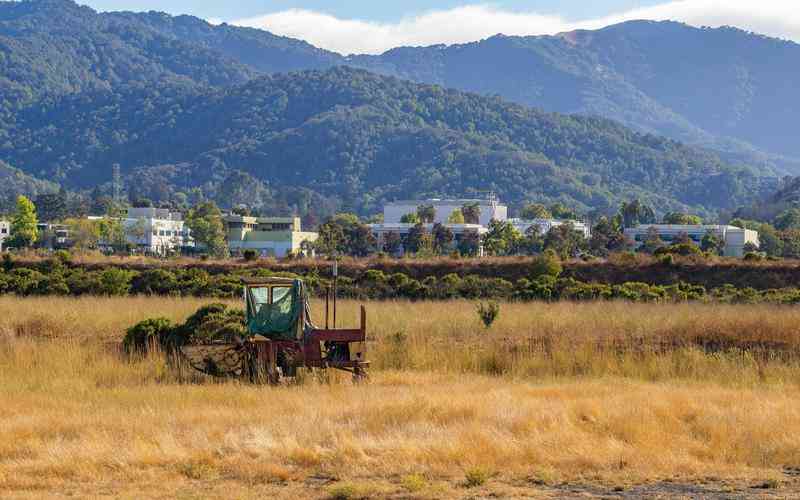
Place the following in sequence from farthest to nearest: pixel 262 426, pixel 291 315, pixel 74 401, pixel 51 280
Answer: pixel 51 280 < pixel 291 315 < pixel 74 401 < pixel 262 426

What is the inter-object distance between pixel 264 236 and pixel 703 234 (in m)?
51.9

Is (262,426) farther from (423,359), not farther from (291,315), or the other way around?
(423,359)

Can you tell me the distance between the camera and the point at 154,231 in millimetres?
142625

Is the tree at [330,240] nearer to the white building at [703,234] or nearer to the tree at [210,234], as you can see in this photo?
the tree at [210,234]

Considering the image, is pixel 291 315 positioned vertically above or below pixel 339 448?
above

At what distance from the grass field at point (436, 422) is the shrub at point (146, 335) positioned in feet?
1.42

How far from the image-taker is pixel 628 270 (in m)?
47.8

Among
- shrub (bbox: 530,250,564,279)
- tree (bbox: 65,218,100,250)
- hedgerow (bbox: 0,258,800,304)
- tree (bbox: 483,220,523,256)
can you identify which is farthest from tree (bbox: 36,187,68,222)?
hedgerow (bbox: 0,258,800,304)

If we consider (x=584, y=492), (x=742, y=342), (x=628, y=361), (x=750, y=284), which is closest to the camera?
(x=584, y=492)

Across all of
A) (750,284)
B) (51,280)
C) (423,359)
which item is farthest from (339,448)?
(750,284)

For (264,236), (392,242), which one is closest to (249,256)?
(392,242)

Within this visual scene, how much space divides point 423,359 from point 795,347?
723cm

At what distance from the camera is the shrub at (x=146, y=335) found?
21.4 meters

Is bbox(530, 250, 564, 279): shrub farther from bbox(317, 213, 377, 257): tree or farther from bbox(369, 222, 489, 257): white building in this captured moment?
bbox(369, 222, 489, 257): white building
